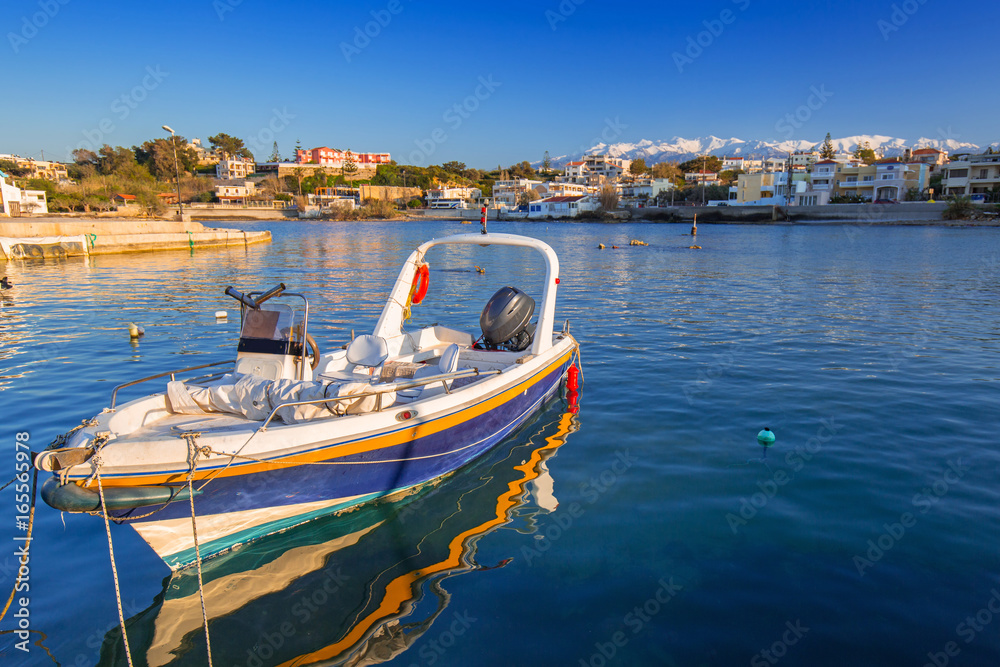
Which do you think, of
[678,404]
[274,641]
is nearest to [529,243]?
[678,404]

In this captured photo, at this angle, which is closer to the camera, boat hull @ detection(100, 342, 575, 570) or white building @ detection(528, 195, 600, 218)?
boat hull @ detection(100, 342, 575, 570)

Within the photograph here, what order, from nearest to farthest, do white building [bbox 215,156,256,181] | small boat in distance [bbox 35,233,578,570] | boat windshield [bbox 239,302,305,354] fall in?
small boat in distance [bbox 35,233,578,570], boat windshield [bbox 239,302,305,354], white building [bbox 215,156,256,181]

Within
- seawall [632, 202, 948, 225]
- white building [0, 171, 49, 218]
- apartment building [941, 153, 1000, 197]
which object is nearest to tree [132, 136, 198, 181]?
white building [0, 171, 49, 218]

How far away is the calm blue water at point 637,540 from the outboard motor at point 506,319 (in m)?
1.57

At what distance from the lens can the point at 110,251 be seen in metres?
37.2

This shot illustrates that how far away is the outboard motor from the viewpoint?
9.67 m

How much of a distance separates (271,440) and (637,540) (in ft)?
13.3

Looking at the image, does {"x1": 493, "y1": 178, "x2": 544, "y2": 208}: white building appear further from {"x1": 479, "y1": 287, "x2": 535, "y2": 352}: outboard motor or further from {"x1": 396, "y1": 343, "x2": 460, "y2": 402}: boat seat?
{"x1": 396, "y1": 343, "x2": 460, "y2": 402}: boat seat

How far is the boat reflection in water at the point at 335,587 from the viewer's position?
15.5 ft

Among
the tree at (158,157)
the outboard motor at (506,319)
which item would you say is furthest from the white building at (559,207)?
the outboard motor at (506,319)

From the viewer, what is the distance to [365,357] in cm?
853

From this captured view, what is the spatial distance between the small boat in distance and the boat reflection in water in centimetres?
26

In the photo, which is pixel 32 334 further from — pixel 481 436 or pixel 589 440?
pixel 589 440

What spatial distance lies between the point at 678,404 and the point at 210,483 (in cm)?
799
